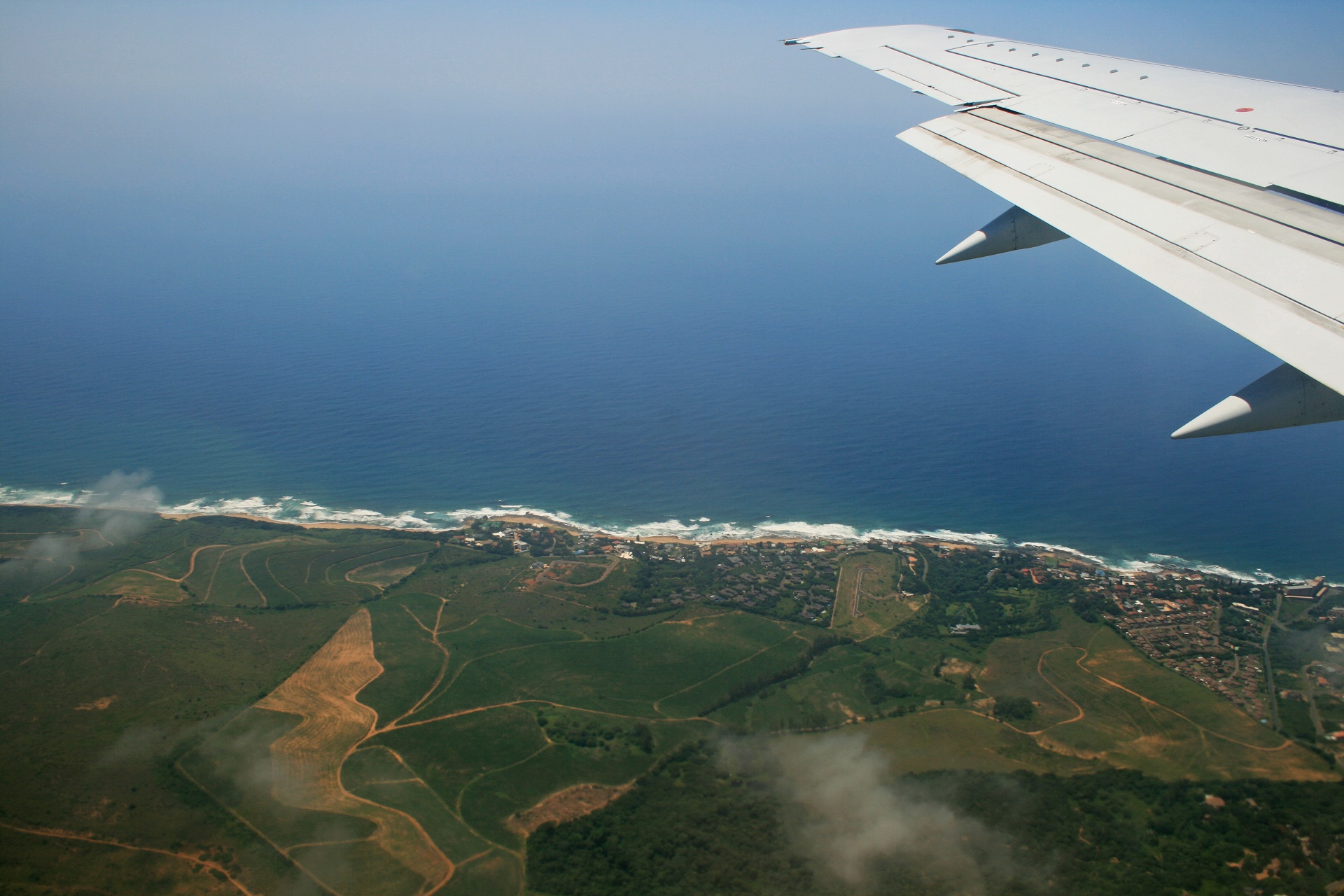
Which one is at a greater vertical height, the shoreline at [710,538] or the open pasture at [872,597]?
the shoreline at [710,538]

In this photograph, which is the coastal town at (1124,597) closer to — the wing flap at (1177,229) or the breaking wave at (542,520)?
the breaking wave at (542,520)

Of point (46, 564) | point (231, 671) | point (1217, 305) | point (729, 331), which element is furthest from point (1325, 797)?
point (729, 331)

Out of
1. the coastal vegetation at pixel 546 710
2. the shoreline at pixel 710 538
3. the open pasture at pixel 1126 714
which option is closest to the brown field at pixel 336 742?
the coastal vegetation at pixel 546 710

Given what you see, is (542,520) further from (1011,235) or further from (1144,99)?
(1144,99)

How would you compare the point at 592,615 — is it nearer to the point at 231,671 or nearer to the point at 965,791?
the point at 231,671

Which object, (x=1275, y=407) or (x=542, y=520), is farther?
(x=542, y=520)

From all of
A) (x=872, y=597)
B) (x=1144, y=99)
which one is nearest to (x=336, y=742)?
(x=872, y=597)
